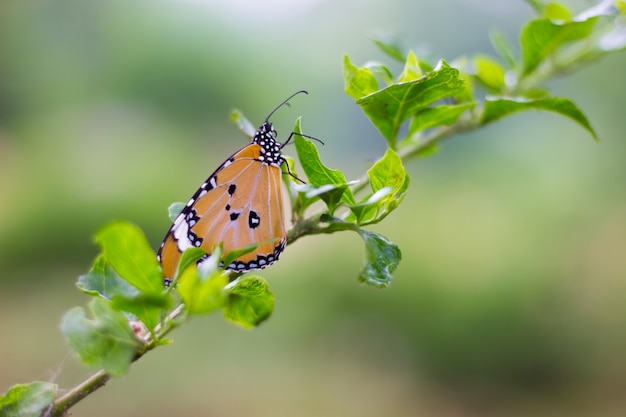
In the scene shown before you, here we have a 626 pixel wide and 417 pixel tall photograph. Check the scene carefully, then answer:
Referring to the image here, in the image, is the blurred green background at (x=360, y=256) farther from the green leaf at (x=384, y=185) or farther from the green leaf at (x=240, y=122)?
the green leaf at (x=384, y=185)

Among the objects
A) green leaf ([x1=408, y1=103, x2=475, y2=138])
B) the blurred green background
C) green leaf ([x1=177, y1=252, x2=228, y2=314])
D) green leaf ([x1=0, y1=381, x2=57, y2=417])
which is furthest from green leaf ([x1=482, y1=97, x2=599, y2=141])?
the blurred green background

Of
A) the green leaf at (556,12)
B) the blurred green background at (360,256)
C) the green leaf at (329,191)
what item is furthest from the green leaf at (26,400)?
the blurred green background at (360,256)

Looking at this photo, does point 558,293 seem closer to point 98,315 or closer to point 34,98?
point 98,315

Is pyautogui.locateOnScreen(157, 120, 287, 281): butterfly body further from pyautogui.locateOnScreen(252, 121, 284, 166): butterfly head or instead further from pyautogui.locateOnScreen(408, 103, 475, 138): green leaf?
pyautogui.locateOnScreen(408, 103, 475, 138): green leaf

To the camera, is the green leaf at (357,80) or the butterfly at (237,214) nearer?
the green leaf at (357,80)

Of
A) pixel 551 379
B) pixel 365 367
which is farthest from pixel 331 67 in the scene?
pixel 551 379

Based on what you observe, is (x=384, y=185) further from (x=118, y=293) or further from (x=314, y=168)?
(x=118, y=293)
